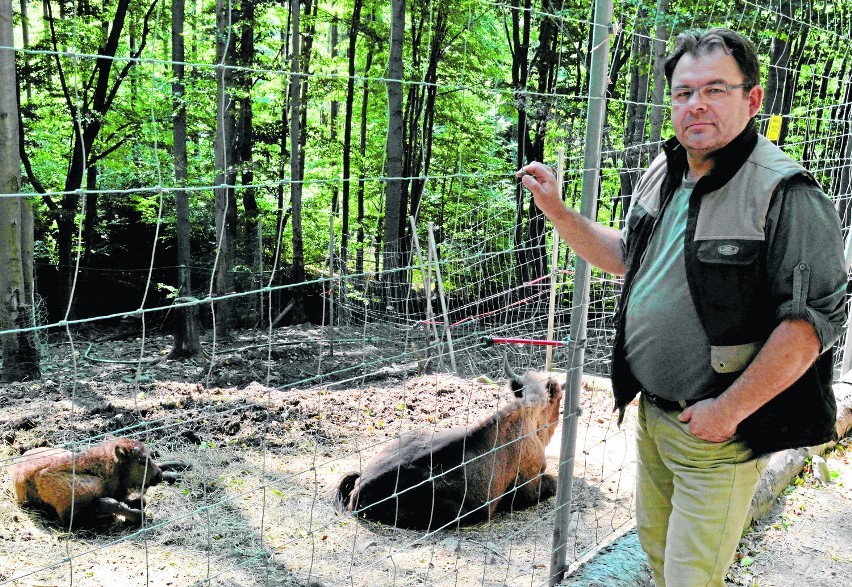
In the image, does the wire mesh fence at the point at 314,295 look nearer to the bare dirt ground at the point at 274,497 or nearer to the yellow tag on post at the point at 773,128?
the bare dirt ground at the point at 274,497

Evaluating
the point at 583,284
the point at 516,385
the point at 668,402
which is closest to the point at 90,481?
the point at 516,385

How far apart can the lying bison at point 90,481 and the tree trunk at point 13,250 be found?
3.00 m

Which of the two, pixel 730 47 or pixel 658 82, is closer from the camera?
pixel 730 47

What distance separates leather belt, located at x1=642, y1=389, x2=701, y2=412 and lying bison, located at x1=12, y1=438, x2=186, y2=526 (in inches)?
109

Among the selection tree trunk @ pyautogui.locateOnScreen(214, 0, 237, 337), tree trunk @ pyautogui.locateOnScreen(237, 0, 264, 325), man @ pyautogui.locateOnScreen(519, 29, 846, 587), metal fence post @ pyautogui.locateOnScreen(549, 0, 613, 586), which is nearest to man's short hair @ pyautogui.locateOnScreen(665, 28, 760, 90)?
man @ pyautogui.locateOnScreen(519, 29, 846, 587)

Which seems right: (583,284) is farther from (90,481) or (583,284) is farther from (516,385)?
(90,481)

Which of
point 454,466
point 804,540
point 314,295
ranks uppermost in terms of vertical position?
point 314,295

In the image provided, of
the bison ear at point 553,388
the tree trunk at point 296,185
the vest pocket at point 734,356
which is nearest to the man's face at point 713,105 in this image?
the vest pocket at point 734,356

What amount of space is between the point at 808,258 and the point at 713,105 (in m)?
0.46

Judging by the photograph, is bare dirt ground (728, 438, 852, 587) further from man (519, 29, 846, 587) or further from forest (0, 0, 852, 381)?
forest (0, 0, 852, 381)

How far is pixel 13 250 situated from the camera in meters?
6.97

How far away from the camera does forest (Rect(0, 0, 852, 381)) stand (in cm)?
760

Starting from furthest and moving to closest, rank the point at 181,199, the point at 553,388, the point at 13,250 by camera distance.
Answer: the point at 181,199, the point at 13,250, the point at 553,388

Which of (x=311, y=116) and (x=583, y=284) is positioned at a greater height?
(x=311, y=116)
